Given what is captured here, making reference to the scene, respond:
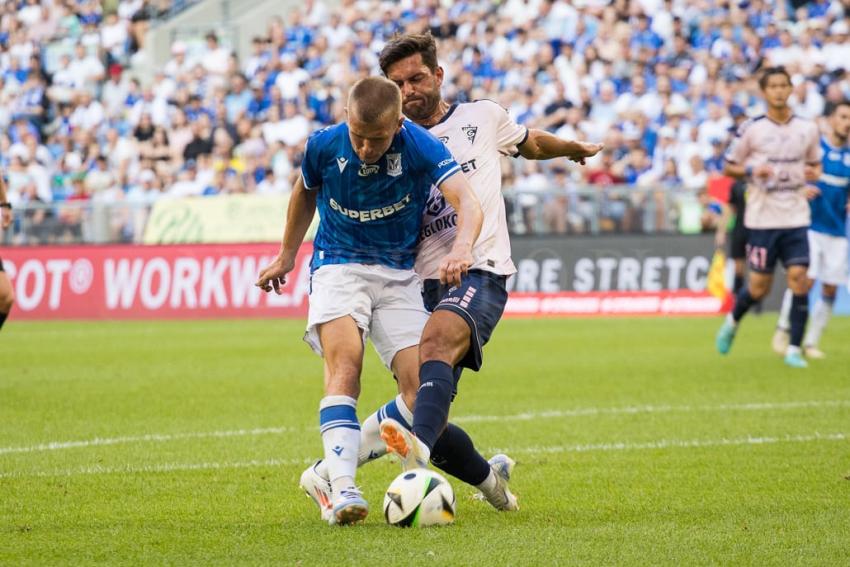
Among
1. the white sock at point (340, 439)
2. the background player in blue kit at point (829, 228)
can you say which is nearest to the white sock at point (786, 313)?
the background player in blue kit at point (829, 228)

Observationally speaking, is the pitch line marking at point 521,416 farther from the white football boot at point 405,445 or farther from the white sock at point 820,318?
the white sock at point 820,318

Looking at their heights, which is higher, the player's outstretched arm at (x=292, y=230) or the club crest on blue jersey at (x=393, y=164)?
the club crest on blue jersey at (x=393, y=164)

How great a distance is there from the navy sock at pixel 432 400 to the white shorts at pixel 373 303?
0.30 meters

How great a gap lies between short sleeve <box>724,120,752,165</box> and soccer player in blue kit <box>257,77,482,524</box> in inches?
297

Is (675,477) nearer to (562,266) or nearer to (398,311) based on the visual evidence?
(398,311)

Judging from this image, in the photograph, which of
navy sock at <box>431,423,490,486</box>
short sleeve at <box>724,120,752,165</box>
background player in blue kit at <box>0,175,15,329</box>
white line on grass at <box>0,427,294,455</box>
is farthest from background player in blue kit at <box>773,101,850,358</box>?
navy sock at <box>431,423,490,486</box>

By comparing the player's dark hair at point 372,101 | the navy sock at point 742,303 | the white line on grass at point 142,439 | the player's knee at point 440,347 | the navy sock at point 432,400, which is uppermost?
the player's dark hair at point 372,101

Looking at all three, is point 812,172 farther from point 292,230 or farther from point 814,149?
point 292,230

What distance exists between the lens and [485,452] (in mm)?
8719

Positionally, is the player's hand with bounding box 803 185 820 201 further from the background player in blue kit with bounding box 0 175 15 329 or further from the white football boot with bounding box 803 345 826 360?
the background player in blue kit with bounding box 0 175 15 329

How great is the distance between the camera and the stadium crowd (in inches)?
928

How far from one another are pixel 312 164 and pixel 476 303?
0.93 metres

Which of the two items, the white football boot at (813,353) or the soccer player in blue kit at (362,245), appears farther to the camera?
the white football boot at (813,353)

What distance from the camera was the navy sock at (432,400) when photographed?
6012 millimetres
